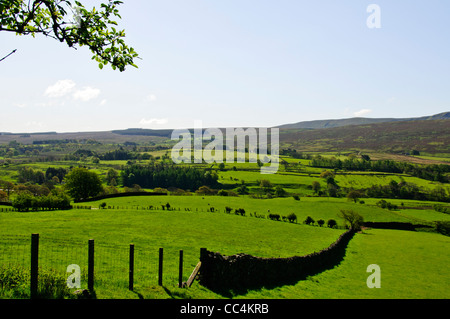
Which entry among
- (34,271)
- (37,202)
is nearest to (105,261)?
(34,271)

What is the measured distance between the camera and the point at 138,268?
66.0 ft

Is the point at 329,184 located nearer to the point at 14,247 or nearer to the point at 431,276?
the point at 431,276

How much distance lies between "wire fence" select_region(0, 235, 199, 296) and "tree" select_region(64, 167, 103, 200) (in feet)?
210

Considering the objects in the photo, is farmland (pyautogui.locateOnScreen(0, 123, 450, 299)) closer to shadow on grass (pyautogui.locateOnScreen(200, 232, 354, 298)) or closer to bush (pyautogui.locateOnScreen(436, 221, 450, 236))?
shadow on grass (pyautogui.locateOnScreen(200, 232, 354, 298))

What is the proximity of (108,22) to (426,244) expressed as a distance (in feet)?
205

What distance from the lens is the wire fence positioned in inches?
579

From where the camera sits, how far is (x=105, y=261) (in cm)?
2091

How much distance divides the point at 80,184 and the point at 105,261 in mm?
74532

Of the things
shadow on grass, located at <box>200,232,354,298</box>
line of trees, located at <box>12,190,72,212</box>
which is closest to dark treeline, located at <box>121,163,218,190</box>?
line of trees, located at <box>12,190,72,212</box>

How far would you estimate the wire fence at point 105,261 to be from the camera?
1470 centimetres

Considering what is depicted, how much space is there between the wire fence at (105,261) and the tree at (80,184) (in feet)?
210

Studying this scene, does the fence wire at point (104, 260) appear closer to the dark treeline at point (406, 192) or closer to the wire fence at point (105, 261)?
the wire fence at point (105, 261)

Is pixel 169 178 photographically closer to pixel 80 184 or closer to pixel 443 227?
pixel 80 184

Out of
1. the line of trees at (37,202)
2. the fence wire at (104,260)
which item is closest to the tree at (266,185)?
the line of trees at (37,202)
